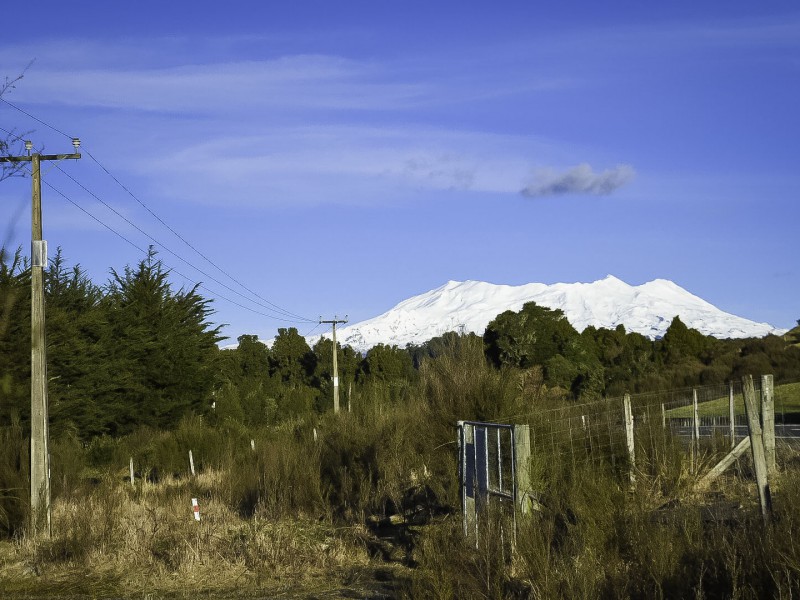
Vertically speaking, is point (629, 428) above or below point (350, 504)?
above

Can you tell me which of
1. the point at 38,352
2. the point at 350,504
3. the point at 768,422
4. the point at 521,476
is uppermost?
the point at 38,352

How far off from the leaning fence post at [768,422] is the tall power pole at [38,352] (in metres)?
11.6

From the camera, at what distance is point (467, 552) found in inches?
350

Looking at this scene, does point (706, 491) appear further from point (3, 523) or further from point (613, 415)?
point (3, 523)

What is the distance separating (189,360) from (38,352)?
24.5 m

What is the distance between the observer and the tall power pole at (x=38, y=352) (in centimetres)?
1697

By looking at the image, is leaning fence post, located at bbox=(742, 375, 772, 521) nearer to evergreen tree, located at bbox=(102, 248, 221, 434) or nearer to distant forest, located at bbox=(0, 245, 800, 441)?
distant forest, located at bbox=(0, 245, 800, 441)

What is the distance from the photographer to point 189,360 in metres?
42.3

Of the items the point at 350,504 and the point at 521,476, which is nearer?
the point at 521,476

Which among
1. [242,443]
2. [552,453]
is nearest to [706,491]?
[552,453]

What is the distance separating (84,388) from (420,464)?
18811 millimetres

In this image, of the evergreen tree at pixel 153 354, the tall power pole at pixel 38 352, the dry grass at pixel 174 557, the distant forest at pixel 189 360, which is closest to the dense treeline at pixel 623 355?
the distant forest at pixel 189 360

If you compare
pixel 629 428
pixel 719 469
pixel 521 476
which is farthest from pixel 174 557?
pixel 719 469

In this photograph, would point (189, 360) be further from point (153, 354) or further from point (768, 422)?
point (768, 422)
